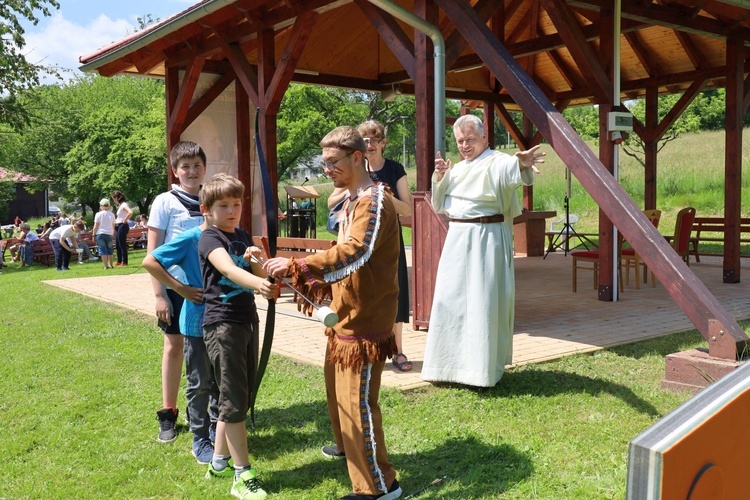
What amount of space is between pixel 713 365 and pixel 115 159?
122 ft

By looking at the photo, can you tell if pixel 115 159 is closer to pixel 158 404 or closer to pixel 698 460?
pixel 158 404

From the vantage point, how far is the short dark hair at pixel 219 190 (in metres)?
3.22

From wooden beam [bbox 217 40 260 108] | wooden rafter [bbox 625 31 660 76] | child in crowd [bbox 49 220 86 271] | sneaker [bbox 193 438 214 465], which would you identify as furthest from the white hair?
child in crowd [bbox 49 220 86 271]

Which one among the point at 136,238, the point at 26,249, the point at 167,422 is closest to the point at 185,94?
the point at 167,422

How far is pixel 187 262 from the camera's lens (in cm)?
361

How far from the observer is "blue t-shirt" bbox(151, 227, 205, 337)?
3.55m

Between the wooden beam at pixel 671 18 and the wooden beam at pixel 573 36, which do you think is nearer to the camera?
the wooden beam at pixel 573 36

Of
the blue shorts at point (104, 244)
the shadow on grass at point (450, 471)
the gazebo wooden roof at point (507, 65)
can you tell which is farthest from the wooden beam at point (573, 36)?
the blue shorts at point (104, 244)

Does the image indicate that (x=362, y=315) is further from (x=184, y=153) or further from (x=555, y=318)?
(x=555, y=318)

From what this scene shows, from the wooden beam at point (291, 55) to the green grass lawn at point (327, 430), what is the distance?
3.75 meters

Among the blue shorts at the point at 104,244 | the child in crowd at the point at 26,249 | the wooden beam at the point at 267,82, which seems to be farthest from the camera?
the child in crowd at the point at 26,249

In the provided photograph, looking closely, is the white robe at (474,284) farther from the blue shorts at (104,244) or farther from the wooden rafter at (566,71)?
the blue shorts at (104,244)

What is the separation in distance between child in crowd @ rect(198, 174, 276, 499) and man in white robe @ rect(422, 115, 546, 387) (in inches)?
65.1

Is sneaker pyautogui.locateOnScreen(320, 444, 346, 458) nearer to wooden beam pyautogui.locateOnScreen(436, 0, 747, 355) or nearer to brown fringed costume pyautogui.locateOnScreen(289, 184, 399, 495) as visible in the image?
brown fringed costume pyautogui.locateOnScreen(289, 184, 399, 495)
